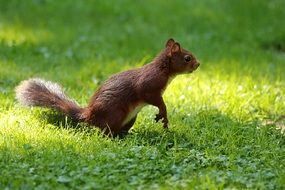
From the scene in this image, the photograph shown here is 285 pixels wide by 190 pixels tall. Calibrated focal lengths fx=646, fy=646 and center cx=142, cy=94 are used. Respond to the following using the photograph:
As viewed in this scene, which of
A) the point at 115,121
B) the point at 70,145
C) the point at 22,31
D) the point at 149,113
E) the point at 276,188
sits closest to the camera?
the point at 276,188

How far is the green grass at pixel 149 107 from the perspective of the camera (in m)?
4.43

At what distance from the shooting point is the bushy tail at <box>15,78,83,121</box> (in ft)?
18.0

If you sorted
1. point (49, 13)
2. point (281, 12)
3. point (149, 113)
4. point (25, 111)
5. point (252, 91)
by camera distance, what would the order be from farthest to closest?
point (281, 12) → point (49, 13) → point (252, 91) → point (149, 113) → point (25, 111)

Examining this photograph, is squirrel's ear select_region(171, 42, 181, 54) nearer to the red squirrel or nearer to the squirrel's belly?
the red squirrel

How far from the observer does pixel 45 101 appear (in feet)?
18.0

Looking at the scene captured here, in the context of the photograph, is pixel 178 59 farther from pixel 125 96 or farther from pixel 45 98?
pixel 45 98

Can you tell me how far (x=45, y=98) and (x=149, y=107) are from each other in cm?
133

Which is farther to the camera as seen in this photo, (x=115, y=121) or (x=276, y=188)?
(x=115, y=121)

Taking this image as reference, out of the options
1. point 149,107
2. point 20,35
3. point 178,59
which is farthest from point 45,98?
point 20,35

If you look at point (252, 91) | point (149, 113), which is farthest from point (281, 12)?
point (149, 113)

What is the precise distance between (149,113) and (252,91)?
158cm

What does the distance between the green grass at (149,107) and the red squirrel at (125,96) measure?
0.42 ft

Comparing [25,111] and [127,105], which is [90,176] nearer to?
[127,105]

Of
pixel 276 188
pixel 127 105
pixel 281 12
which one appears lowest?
pixel 276 188
